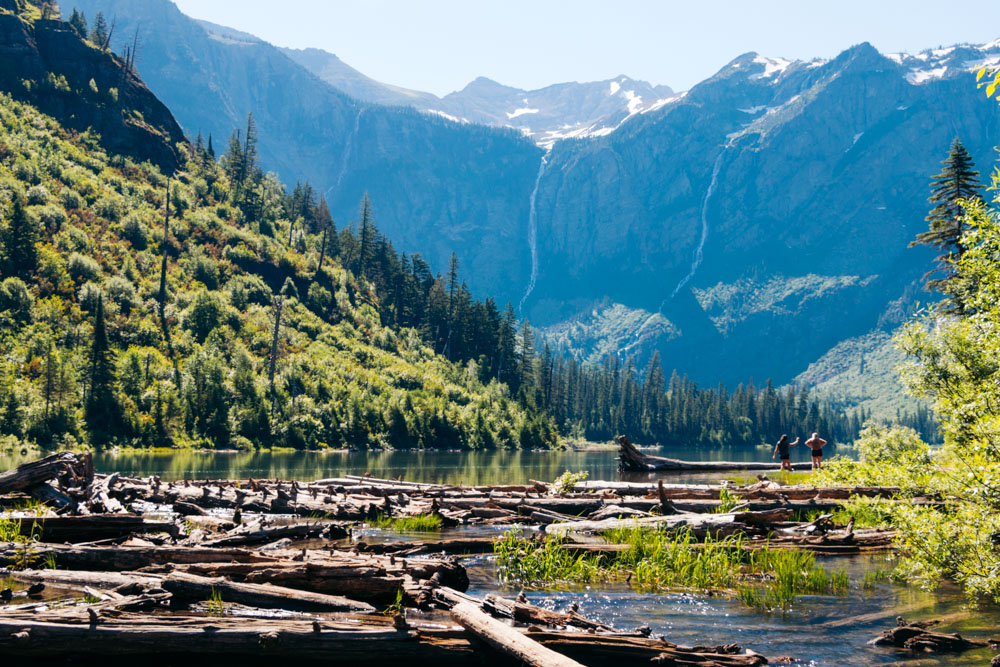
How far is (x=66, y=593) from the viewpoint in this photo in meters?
11.8

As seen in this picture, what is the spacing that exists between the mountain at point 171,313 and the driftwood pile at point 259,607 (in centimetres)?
6358

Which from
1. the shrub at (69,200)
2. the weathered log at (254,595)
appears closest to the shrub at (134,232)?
the shrub at (69,200)

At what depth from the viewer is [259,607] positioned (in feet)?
35.8

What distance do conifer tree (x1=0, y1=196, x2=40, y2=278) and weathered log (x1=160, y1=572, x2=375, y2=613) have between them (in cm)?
9227

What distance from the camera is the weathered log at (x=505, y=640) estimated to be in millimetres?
7246

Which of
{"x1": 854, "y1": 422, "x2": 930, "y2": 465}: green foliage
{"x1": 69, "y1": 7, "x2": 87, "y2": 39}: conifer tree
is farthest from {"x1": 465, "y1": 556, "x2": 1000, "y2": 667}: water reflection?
{"x1": 69, "y1": 7, "x2": 87, "y2": 39}: conifer tree

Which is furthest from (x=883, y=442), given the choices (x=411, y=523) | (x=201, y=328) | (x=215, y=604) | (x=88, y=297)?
(x=201, y=328)

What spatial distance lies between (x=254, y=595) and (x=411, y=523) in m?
10.7

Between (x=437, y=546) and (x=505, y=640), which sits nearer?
(x=505, y=640)

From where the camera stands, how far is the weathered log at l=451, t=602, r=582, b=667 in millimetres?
7246

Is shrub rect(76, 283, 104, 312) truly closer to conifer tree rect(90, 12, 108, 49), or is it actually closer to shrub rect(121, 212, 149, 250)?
shrub rect(121, 212, 149, 250)

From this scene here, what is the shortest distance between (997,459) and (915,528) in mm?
2160

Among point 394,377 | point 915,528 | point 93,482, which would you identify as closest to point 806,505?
point 915,528

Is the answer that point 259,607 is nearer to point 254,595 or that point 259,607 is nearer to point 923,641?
point 254,595
